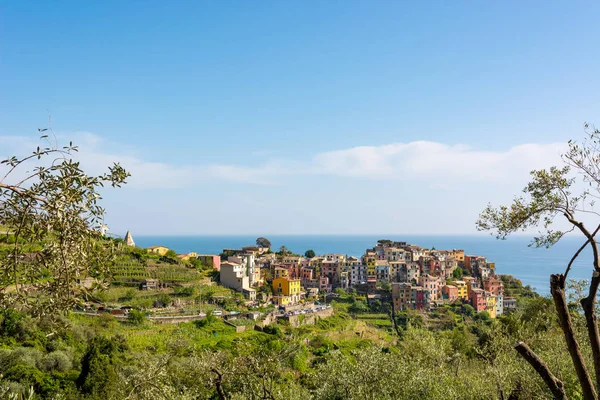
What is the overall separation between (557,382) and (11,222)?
6432 mm

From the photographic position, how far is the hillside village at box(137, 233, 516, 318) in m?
52.4

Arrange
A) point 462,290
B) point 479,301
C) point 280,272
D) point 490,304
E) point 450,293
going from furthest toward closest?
point 280,272, point 462,290, point 450,293, point 490,304, point 479,301

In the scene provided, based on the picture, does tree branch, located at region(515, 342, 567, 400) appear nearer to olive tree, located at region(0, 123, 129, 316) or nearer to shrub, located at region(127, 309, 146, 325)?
olive tree, located at region(0, 123, 129, 316)

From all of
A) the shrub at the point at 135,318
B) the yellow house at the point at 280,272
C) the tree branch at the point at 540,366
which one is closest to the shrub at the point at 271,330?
the shrub at the point at 135,318

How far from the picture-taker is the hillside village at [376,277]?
5241 centimetres

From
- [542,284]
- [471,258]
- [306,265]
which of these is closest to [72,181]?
[306,265]


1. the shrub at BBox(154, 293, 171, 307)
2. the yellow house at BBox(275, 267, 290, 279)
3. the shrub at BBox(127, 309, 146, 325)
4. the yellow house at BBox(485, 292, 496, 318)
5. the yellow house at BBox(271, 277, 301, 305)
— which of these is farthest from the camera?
the yellow house at BBox(275, 267, 290, 279)

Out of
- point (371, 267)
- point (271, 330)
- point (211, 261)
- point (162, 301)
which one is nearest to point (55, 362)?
point (162, 301)

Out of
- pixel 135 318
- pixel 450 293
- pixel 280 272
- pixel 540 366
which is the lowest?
pixel 450 293

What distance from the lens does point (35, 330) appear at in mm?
22312

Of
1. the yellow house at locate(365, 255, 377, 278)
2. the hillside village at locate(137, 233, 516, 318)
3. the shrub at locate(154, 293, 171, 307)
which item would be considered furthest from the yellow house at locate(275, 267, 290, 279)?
the shrub at locate(154, 293, 171, 307)

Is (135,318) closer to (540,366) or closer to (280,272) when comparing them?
(280,272)

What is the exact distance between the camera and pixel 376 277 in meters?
63.8

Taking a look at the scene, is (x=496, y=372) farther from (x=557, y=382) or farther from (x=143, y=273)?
(x=143, y=273)
